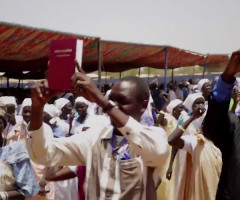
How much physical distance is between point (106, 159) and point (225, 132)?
631mm

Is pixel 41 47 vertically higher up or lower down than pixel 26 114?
higher up

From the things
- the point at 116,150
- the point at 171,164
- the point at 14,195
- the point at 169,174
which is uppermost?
the point at 116,150

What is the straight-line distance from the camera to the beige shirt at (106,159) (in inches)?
85.0

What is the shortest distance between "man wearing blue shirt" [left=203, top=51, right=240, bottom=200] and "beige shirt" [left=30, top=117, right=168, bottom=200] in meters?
0.26

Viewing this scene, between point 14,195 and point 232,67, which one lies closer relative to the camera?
point 232,67

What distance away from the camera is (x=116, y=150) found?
2.31m

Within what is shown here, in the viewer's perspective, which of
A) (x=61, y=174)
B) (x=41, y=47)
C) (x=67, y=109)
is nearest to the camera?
(x=61, y=174)

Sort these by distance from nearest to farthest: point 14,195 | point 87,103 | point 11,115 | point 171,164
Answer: point 14,195
point 171,164
point 11,115
point 87,103

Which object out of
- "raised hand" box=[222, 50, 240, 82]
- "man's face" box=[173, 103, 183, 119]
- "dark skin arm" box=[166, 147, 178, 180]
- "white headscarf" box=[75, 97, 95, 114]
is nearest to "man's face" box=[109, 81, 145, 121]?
"raised hand" box=[222, 50, 240, 82]

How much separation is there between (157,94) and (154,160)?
38.8 feet

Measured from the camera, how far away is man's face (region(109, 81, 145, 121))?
Result: 2.29 meters

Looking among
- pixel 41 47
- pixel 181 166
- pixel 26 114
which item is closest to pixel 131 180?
pixel 181 166

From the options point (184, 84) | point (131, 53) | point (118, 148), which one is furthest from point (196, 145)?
point (184, 84)

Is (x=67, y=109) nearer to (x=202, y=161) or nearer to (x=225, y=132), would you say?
(x=202, y=161)
